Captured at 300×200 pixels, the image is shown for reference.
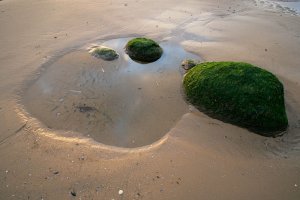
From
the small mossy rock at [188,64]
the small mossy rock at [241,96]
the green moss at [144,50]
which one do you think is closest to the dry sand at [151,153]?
the small mossy rock at [241,96]

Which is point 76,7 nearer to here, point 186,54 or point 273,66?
point 186,54

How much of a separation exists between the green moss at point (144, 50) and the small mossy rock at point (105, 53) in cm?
37

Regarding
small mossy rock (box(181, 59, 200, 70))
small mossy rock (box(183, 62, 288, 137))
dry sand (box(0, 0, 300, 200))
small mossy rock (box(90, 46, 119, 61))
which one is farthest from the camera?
small mossy rock (box(90, 46, 119, 61))

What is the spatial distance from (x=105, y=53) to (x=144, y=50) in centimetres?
94

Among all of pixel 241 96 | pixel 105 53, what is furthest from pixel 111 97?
pixel 241 96

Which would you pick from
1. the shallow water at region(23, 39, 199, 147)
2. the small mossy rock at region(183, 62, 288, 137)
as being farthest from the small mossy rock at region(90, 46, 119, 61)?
the small mossy rock at region(183, 62, 288, 137)

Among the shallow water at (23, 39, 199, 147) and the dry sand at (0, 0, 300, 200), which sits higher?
the dry sand at (0, 0, 300, 200)

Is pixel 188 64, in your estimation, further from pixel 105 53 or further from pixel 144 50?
pixel 105 53

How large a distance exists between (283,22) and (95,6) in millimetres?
5917

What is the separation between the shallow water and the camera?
538 cm

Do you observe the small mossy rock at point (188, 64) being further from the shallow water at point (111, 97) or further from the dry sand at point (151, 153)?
the dry sand at point (151, 153)

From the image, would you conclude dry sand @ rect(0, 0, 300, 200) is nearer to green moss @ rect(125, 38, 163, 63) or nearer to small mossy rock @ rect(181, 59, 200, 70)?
small mossy rock @ rect(181, 59, 200, 70)

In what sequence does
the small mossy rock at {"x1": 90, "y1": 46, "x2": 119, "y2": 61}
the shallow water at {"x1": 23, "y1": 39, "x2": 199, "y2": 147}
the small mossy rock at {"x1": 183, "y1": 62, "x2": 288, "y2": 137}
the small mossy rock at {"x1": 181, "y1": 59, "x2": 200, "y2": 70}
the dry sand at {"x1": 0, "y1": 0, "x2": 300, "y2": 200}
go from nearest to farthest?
the dry sand at {"x1": 0, "y1": 0, "x2": 300, "y2": 200} → the small mossy rock at {"x1": 183, "y1": 62, "x2": 288, "y2": 137} → the shallow water at {"x1": 23, "y1": 39, "x2": 199, "y2": 147} → the small mossy rock at {"x1": 181, "y1": 59, "x2": 200, "y2": 70} → the small mossy rock at {"x1": 90, "y1": 46, "x2": 119, "y2": 61}

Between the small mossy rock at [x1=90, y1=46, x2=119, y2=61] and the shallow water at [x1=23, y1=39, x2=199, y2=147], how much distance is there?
13cm
